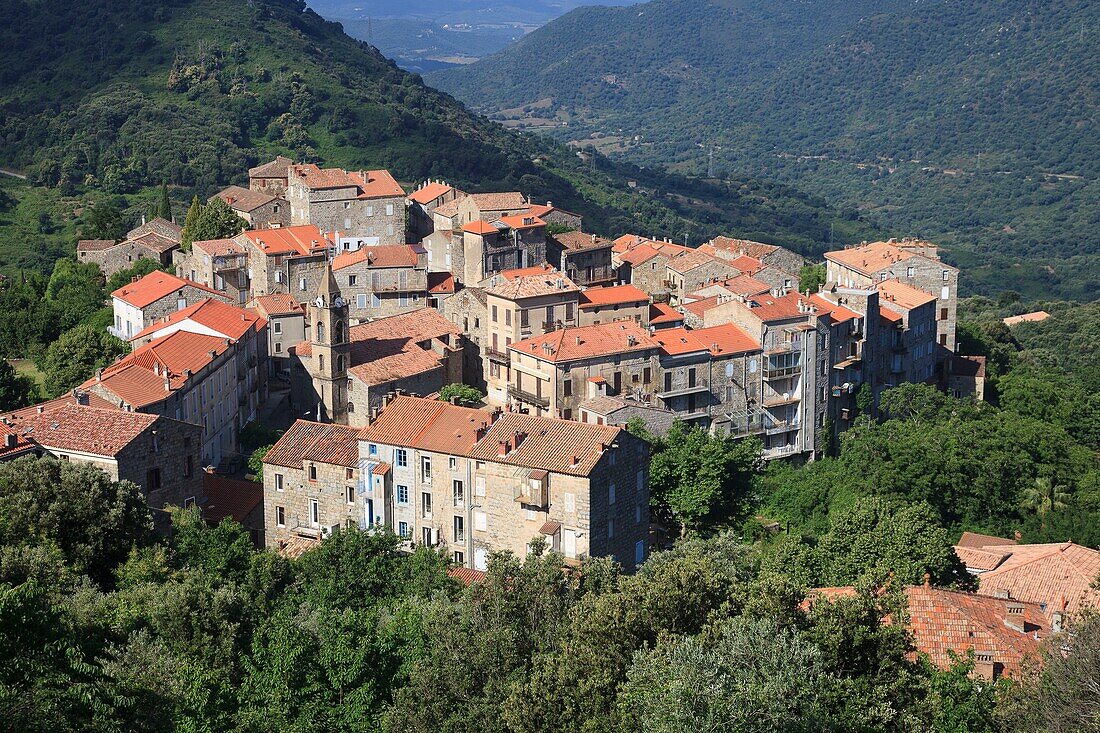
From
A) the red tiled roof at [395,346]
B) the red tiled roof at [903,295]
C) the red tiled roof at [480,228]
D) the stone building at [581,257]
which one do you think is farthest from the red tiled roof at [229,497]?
the red tiled roof at [903,295]

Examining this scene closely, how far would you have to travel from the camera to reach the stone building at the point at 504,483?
47.3 metres

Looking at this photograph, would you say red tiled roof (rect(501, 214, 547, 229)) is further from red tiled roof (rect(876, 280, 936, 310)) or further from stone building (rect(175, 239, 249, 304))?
red tiled roof (rect(876, 280, 936, 310))

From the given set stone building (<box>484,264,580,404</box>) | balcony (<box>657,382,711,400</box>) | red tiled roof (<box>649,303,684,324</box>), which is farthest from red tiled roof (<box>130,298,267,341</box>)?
red tiled roof (<box>649,303,684,324</box>)

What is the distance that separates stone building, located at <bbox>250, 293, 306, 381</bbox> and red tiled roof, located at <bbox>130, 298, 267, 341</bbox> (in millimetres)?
641

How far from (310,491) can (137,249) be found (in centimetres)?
3517

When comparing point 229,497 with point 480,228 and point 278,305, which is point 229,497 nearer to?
point 278,305

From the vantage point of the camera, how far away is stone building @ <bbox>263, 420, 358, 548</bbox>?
169 feet

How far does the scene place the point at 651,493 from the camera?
55469 millimetres

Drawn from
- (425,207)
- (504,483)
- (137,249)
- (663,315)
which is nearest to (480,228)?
(663,315)

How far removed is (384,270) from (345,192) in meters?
11.0

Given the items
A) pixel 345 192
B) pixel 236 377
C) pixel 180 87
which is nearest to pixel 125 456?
pixel 236 377

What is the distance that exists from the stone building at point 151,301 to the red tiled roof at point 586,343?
15.7 metres

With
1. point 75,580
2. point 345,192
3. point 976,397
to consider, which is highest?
point 345,192

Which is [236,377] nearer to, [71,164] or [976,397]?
[976,397]
